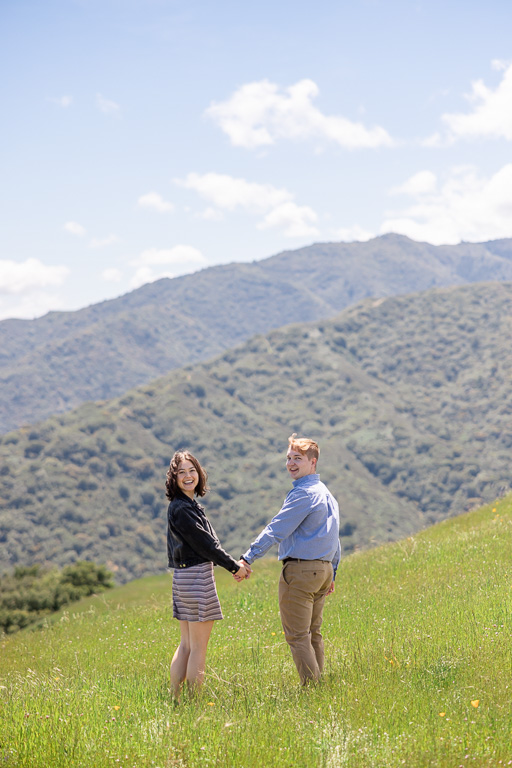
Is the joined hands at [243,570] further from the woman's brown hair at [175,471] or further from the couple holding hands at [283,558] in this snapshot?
the woman's brown hair at [175,471]

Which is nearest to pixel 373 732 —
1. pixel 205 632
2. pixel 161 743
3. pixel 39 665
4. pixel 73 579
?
pixel 161 743

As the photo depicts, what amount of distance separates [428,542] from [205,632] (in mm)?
7705

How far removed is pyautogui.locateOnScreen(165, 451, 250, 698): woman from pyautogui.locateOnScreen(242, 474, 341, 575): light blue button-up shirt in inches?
15.0

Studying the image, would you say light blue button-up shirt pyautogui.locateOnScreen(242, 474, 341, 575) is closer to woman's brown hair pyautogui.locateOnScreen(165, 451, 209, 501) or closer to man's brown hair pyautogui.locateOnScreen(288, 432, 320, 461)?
man's brown hair pyautogui.locateOnScreen(288, 432, 320, 461)

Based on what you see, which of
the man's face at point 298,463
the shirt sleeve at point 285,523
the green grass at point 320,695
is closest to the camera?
the green grass at point 320,695

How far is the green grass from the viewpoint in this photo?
4402 millimetres

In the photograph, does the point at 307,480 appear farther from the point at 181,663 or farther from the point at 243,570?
Result: the point at 181,663

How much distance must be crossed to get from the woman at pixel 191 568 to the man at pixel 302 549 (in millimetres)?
388

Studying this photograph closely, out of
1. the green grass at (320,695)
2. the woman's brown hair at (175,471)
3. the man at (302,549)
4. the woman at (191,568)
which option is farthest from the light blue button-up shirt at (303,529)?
the green grass at (320,695)

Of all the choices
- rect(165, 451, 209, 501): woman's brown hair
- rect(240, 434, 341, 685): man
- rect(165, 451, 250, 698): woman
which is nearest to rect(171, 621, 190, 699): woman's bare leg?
rect(165, 451, 250, 698): woman

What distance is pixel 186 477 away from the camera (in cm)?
618

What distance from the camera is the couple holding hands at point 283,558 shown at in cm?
584

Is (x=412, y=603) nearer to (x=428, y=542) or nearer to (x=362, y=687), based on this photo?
(x=362, y=687)

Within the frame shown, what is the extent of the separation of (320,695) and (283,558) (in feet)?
3.59
